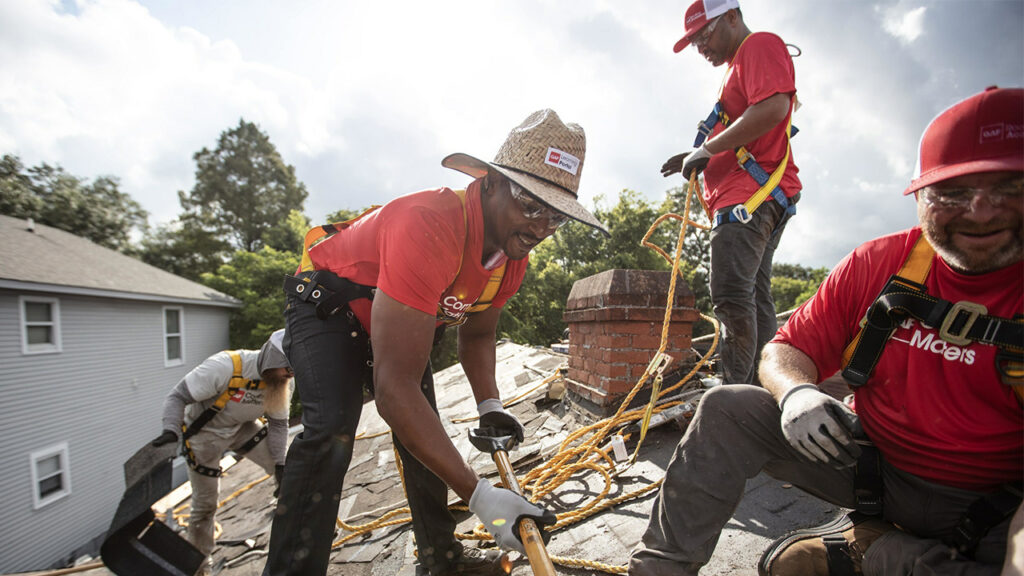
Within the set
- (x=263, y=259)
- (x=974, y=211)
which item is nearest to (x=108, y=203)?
(x=263, y=259)

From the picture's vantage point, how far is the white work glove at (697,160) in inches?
99.4

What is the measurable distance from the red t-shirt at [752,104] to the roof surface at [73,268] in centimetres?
1390

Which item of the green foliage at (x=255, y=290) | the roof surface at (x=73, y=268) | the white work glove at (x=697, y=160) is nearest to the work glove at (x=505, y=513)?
the white work glove at (x=697, y=160)

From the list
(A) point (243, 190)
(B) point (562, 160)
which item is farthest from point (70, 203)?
(B) point (562, 160)

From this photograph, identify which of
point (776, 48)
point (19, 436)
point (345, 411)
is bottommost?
point (19, 436)

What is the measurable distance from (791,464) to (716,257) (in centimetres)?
136

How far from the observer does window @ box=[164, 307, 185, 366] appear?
1458cm

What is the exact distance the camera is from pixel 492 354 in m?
2.57

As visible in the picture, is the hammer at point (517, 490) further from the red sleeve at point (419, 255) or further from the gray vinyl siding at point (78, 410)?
the gray vinyl siding at point (78, 410)

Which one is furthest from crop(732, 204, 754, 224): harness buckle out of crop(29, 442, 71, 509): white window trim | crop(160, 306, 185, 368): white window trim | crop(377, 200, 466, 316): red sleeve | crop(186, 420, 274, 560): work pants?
crop(160, 306, 185, 368): white window trim

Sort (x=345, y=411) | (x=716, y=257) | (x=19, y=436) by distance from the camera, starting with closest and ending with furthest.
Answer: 1. (x=345, y=411)
2. (x=716, y=257)
3. (x=19, y=436)

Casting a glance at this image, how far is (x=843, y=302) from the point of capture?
149 cm

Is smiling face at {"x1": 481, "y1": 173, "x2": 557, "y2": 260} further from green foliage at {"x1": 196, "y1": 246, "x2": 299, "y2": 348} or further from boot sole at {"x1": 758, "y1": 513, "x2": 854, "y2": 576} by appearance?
green foliage at {"x1": 196, "y1": 246, "x2": 299, "y2": 348}

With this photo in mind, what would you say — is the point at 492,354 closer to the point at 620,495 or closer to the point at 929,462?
the point at 620,495
